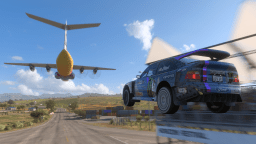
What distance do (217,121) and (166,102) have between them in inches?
48.7

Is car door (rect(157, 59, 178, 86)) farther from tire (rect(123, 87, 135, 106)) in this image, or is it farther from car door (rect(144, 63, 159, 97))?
tire (rect(123, 87, 135, 106))

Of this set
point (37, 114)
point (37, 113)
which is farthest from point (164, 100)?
point (37, 114)

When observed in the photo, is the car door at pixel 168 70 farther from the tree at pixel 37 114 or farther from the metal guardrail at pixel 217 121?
the tree at pixel 37 114

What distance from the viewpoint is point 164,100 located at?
13.4 feet

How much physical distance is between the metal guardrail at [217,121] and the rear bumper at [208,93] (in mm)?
439

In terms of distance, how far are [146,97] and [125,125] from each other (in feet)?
319

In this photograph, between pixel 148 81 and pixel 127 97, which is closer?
pixel 148 81

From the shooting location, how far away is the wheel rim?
394 centimetres

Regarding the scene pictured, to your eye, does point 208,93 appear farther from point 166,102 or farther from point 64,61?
point 64,61

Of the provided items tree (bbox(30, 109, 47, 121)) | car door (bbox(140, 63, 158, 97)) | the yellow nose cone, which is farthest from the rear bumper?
tree (bbox(30, 109, 47, 121))

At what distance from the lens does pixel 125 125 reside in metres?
96.4

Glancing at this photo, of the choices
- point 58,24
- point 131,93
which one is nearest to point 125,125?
point 58,24

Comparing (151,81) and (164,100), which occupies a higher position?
(151,81)

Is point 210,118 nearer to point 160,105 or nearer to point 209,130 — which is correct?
point 209,130
